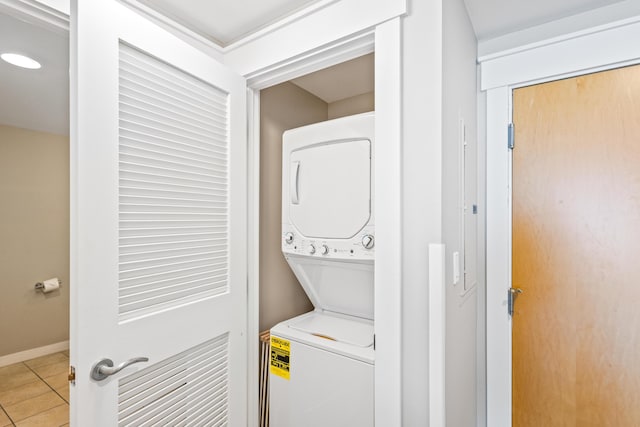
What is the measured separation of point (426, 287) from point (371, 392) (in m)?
0.49

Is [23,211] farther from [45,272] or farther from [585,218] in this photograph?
[585,218]

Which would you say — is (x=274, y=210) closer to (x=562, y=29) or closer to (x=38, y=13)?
(x=38, y=13)

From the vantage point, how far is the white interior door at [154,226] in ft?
3.08

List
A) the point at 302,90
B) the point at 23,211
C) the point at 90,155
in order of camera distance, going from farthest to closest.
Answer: the point at 23,211 → the point at 302,90 → the point at 90,155

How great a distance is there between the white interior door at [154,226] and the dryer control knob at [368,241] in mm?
583

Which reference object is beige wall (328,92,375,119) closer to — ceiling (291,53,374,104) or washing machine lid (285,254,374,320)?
ceiling (291,53,374,104)

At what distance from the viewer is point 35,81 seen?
2160 millimetres

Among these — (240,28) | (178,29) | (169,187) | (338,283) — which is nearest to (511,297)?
(338,283)

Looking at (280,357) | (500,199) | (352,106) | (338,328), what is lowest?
(280,357)

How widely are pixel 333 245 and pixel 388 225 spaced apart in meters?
0.44

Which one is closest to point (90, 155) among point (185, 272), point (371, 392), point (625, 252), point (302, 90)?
point (185, 272)

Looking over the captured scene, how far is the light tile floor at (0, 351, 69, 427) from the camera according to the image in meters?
2.24

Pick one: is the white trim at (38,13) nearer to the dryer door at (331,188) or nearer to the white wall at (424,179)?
the dryer door at (331,188)

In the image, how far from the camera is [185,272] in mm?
1253
